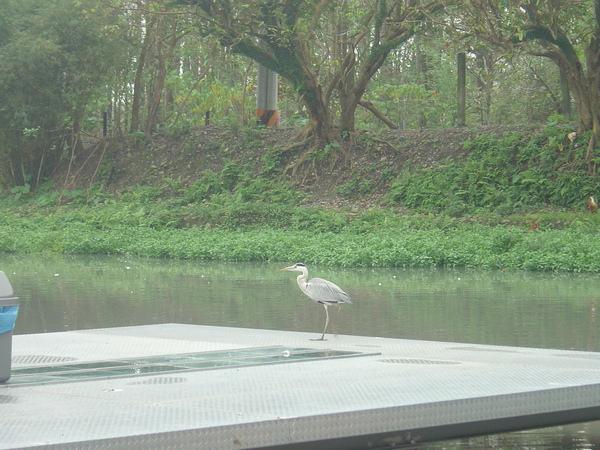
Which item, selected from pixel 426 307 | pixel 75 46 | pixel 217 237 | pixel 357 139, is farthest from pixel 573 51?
pixel 75 46

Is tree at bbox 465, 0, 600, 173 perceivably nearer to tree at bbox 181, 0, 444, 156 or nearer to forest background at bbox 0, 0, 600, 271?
forest background at bbox 0, 0, 600, 271

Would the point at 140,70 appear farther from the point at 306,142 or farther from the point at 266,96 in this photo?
the point at 306,142

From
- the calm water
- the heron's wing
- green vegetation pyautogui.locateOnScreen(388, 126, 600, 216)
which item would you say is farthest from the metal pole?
the heron's wing

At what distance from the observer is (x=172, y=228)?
75.7 feet

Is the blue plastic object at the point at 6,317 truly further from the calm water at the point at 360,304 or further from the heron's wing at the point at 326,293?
the heron's wing at the point at 326,293

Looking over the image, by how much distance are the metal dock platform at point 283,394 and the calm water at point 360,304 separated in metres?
0.25

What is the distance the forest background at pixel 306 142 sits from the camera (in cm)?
2027

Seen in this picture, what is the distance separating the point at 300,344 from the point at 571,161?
52.3 ft

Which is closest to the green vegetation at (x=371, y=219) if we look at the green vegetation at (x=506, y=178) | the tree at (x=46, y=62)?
the green vegetation at (x=506, y=178)

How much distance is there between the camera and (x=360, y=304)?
11.7 m

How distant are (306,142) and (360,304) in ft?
48.9

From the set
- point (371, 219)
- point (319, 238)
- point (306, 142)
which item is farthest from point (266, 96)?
point (319, 238)

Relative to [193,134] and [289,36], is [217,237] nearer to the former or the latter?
[289,36]

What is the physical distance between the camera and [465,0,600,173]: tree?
20406 mm
